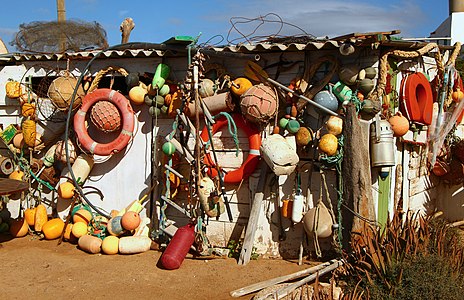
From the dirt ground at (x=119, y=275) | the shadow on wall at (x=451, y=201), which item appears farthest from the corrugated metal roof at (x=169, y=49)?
the shadow on wall at (x=451, y=201)

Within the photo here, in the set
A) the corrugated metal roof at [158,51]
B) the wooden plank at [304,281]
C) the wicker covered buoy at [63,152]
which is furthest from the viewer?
the wicker covered buoy at [63,152]

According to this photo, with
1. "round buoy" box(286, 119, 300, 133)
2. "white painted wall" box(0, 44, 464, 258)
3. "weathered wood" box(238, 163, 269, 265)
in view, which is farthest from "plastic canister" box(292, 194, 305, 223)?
"round buoy" box(286, 119, 300, 133)

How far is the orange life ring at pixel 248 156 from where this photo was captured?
6.95 meters

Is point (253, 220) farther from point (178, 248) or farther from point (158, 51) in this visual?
point (158, 51)

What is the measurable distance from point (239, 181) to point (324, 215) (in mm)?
1248

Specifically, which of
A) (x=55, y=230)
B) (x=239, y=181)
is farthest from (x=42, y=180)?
(x=239, y=181)

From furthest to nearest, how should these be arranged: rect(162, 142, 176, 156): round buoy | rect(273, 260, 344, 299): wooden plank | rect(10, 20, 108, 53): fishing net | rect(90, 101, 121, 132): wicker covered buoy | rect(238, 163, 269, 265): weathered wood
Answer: rect(10, 20, 108, 53): fishing net, rect(90, 101, 121, 132): wicker covered buoy, rect(162, 142, 176, 156): round buoy, rect(238, 163, 269, 265): weathered wood, rect(273, 260, 344, 299): wooden plank

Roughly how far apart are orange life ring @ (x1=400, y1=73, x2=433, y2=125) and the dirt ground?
2.49m

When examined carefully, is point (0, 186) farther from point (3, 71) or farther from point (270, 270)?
point (270, 270)

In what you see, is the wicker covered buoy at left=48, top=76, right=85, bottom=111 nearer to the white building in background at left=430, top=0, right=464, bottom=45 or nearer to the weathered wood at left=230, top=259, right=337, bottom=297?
the weathered wood at left=230, top=259, right=337, bottom=297

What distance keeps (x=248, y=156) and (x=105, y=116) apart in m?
2.21

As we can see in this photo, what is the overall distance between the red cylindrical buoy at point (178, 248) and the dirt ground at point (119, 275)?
103 mm

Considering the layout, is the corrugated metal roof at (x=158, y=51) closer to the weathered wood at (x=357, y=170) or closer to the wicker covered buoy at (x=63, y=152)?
the weathered wood at (x=357, y=170)

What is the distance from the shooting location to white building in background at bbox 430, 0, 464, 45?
15.1 meters
